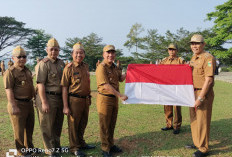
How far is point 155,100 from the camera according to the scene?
443 cm

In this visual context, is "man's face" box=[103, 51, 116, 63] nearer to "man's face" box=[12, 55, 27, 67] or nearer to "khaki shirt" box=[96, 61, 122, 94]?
"khaki shirt" box=[96, 61, 122, 94]

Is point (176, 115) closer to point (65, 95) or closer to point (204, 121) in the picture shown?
point (204, 121)

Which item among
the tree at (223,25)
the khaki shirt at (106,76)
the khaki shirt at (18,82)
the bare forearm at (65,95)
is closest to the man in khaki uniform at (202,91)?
the khaki shirt at (106,76)

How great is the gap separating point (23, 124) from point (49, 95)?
793 mm

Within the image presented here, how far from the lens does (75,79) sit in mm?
3869

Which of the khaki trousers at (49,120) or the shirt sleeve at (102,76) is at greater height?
the shirt sleeve at (102,76)

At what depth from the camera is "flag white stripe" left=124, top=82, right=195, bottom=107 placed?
4.27 m

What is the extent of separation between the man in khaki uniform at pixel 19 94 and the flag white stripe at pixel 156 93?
2077 millimetres

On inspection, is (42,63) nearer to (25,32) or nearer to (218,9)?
(218,9)

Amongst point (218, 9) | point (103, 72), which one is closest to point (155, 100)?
point (103, 72)

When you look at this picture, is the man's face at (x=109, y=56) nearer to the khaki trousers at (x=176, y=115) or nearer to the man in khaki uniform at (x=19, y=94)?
the man in khaki uniform at (x=19, y=94)

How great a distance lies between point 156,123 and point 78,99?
3.31 meters

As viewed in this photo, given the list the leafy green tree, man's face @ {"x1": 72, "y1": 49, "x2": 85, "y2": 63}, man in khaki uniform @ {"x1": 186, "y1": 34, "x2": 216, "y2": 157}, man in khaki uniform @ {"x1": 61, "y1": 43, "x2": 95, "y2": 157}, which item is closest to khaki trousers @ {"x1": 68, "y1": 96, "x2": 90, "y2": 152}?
man in khaki uniform @ {"x1": 61, "y1": 43, "x2": 95, "y2": 157}

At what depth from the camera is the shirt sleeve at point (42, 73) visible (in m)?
3.70
